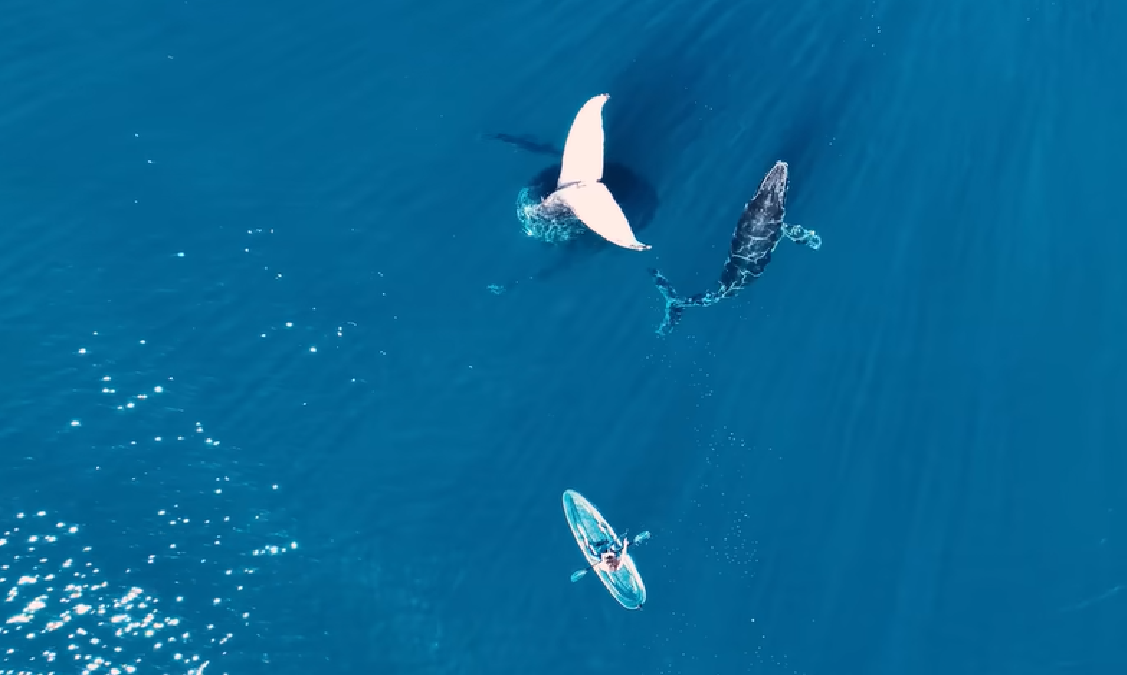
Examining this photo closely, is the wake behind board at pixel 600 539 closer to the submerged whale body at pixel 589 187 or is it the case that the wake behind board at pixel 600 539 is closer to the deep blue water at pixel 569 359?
the deep blue water at pixel 569 359

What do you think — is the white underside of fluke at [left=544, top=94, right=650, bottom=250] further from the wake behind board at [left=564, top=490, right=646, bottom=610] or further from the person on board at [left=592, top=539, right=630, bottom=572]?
the person on board at [left=592, top=539, right=630, bottom=572]

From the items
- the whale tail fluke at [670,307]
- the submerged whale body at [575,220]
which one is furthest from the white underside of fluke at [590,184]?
the whale tail fluke at [670,307]

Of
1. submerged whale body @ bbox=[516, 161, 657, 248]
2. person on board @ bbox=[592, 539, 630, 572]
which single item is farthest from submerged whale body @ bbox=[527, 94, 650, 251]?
person on board @ bbox=[592, 539, 630, 572]

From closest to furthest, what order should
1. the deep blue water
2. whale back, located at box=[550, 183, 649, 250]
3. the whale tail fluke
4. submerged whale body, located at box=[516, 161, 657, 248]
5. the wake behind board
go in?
whale back, located at box=[550, 183, 649, 250], the wake behind board, the deep blue water, the whale tail fluke, submerged whale body, located at box=[516, 161, 657, 248]

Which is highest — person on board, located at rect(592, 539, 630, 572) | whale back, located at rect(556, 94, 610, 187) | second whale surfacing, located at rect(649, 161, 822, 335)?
whale back, located at rect(556, 94, 610, 187)

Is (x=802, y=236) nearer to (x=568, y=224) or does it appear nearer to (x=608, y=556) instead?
(x=568, y=224)

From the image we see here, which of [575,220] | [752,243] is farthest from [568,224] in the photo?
[752,243]

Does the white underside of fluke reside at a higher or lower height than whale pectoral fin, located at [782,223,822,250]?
higher
